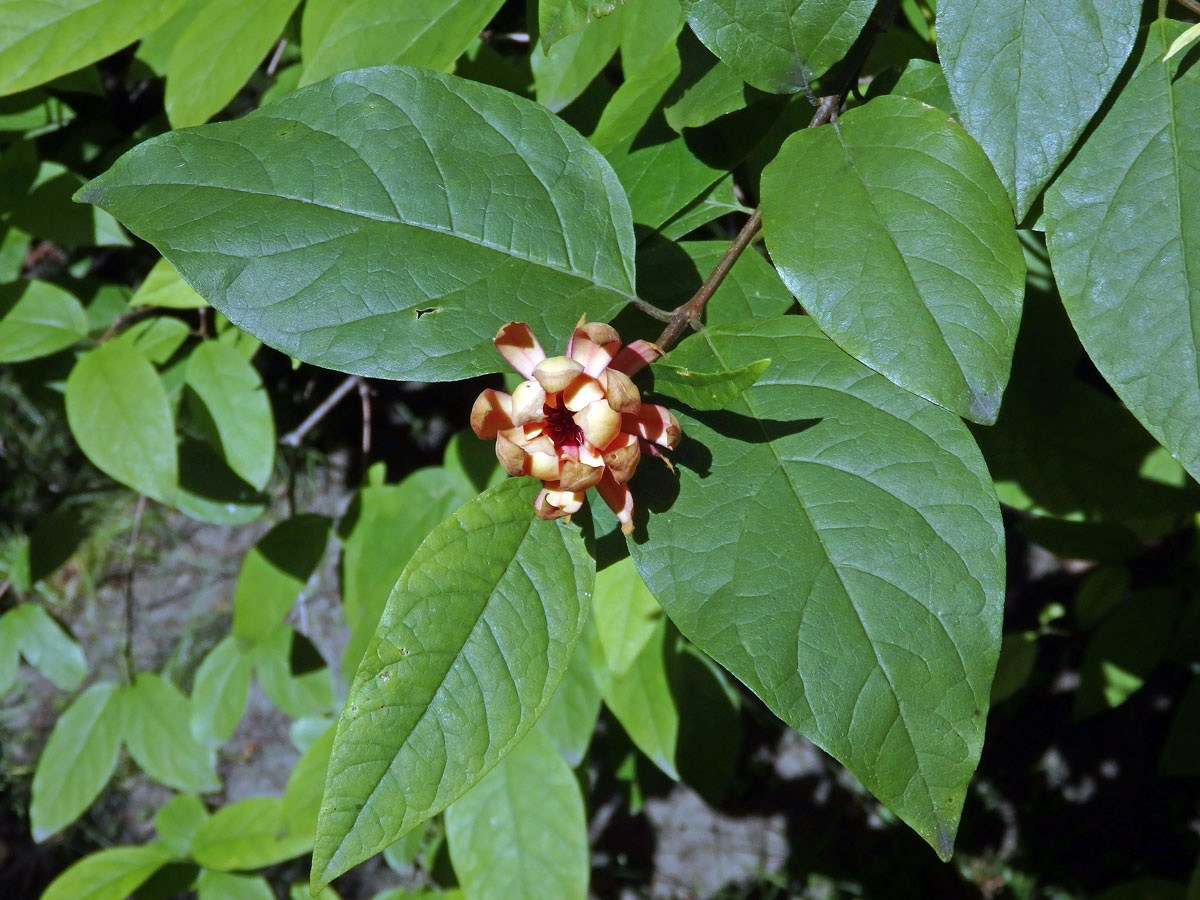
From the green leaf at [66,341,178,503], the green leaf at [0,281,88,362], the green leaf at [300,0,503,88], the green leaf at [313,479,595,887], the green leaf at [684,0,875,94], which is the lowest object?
the green leaf at [66,341,178,503]

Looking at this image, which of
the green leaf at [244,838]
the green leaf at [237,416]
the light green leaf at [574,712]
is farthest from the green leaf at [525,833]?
the green leaf at [237,416]

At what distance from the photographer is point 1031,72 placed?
0.74 m

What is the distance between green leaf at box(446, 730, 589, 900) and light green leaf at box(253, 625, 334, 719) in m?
0.61

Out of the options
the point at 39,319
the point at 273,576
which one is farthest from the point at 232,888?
the point at 39,319

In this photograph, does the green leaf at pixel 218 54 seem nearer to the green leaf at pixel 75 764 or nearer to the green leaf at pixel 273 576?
the green leaf at pixel 273 576

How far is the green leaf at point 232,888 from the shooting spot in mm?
1837

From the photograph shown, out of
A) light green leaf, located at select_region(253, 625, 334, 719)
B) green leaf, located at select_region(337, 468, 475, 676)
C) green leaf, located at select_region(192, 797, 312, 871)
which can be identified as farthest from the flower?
light green leaf, located at select_region(253, 625, 334, 719)

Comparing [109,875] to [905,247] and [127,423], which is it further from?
[905,247]

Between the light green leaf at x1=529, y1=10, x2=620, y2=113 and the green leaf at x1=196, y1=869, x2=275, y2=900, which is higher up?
the light green leaf at x1=529, y1=10, x2=620, y2=113

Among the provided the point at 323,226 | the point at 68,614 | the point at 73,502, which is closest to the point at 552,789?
the point at 323,226

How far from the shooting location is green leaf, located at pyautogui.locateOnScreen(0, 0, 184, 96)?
1.19 metres

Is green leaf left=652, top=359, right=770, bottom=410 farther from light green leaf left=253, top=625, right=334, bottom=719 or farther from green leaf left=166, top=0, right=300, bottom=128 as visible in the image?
light green leaf left=253, top=625, right=334, bottom=719

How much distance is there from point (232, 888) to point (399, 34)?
160cm

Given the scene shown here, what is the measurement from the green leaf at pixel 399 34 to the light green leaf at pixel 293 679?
1267mm
